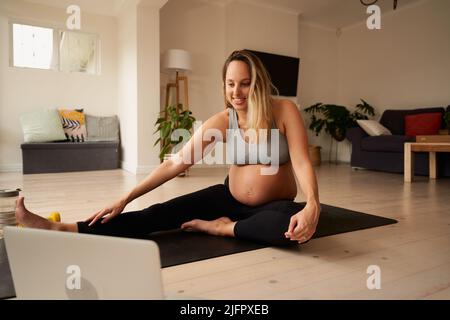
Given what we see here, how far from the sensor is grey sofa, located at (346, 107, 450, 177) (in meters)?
3.88

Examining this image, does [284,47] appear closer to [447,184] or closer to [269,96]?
[447,184]

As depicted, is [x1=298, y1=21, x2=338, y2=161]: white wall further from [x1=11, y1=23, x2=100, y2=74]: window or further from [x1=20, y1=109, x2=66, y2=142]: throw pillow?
[x1=20, y1=109, x2=66, y2=142]: throw pillow

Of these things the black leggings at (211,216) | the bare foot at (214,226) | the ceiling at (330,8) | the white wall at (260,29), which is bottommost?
the bare foot at (214,226)

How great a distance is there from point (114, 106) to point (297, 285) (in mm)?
4538

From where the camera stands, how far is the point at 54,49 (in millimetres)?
4691

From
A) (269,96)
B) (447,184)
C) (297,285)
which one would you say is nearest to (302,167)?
(269,96)

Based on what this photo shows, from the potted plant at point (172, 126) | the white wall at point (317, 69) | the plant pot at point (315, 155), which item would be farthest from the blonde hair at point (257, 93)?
the white wall at point (317, 69)

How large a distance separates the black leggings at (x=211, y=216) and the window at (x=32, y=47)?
4.09 m

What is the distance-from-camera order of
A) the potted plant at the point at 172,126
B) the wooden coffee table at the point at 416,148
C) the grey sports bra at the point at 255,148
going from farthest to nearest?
the potted plant at the point at 172,126
the wooden coffee table at the point at 416,148
the grey sports bra at the point at 255,148

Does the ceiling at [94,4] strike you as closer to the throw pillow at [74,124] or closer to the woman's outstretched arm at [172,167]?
the throw pillow at [74,124]

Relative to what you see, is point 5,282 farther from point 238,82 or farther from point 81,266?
point 238,82

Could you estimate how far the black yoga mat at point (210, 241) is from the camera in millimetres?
1260

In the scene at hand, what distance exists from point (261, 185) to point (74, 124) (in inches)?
151

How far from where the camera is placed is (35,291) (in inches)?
21.6
